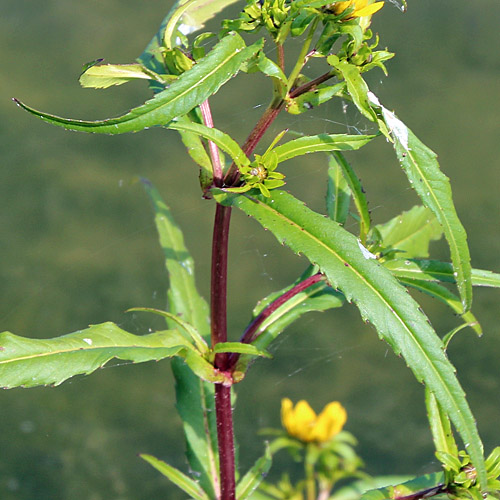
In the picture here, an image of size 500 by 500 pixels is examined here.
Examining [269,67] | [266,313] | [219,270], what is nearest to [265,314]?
[266,313]

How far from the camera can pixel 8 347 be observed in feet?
2.07

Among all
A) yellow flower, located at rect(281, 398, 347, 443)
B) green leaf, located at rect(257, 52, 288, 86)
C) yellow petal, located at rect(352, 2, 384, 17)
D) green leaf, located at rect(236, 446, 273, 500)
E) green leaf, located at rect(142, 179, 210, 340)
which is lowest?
yellow flower, located at rect(281, 398, 347, 443)

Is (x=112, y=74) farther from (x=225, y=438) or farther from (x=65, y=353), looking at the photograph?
(x=225, y=438)

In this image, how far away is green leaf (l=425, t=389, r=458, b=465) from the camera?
0.74m

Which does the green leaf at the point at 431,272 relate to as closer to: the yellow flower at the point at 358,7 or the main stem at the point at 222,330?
the main stem at the point at 222,330

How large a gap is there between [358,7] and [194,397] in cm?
60

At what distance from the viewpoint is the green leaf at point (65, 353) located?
0.62 meters

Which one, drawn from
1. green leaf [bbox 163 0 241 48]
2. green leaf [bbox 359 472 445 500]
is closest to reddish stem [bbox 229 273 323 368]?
green leaf [bbox 359 472 445 500]

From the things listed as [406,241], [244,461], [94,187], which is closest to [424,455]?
[244,461]

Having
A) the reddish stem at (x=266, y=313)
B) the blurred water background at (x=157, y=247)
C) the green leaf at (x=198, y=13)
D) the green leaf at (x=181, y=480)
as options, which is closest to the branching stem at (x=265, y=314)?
the reddish stem at (x=266, y=313)

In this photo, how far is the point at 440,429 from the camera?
0.74 metres

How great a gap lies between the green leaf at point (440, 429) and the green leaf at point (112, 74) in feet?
1.49

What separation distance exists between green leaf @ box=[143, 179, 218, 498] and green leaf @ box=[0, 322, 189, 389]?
26 cm

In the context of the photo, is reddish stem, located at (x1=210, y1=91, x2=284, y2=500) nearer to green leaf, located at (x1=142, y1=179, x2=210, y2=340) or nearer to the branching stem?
the branching stem
